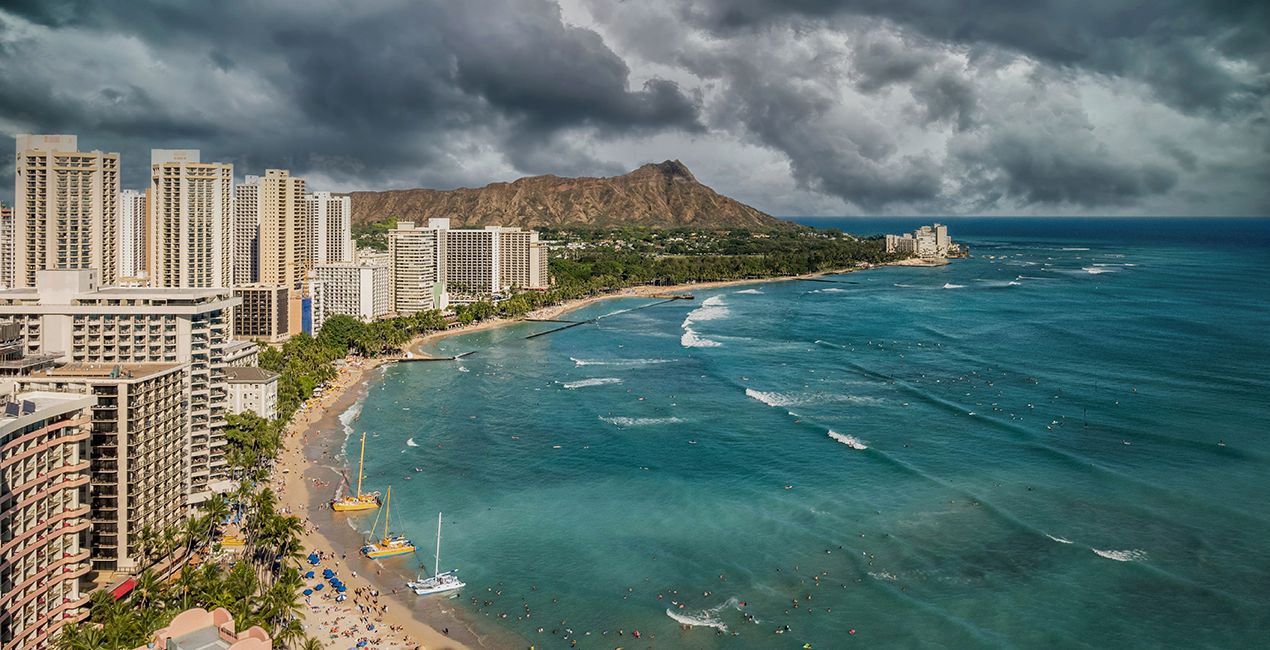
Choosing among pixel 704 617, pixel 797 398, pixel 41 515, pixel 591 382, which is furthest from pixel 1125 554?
pixel 591 382

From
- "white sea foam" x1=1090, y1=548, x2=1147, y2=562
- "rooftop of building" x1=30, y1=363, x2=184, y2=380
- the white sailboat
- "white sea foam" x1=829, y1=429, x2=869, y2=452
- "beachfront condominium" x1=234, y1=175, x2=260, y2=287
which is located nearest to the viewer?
"rooftop of building" x1=30, y1=363, x2=184, y2=380

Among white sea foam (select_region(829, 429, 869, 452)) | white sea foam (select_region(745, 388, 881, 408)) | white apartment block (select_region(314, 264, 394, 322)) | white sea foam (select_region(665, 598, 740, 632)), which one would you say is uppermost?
white apartment block (select_region(314, 264, 394, 322))

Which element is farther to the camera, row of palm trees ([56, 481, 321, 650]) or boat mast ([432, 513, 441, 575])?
boat mast ([432, 513, 441, 575])

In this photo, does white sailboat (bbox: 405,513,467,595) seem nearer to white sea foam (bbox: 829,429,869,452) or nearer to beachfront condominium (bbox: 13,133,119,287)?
white sea foam (bbox: 829,429,869,452)

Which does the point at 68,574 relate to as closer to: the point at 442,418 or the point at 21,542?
the point at 21,542

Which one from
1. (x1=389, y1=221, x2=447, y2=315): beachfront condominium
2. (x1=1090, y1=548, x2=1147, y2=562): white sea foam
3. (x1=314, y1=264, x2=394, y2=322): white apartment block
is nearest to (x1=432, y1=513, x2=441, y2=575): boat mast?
(x1=1090, y1=548, x2=1147, y2=562): white sea foam
